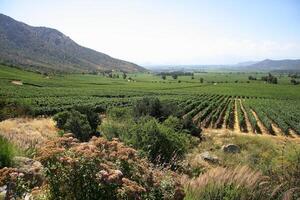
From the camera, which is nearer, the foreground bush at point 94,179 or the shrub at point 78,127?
the foreground bush at point 94,179

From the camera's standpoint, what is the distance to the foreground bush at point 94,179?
416 cm

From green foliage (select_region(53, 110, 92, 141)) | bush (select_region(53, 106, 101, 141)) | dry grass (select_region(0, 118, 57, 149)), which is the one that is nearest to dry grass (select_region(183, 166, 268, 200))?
dry grass (select_region(0, 118, 57, 149))

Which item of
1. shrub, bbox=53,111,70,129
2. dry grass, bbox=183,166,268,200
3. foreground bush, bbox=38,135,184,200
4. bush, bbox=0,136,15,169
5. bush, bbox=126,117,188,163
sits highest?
foreground bush, bbox=38,135,184,200

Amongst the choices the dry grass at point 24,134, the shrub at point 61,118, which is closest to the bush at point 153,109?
the shrub at point 61,118

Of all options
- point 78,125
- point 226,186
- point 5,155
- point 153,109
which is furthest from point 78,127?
→ point 226,186

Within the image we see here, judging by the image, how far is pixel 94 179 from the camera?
4246mm

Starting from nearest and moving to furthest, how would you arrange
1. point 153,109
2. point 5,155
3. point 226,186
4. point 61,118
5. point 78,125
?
point 226,186, point 5,155, point 78,125, point 61,118, point 153,109

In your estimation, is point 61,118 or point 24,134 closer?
point 24,134

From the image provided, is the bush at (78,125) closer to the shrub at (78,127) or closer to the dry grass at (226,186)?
the shrub at (78,127)

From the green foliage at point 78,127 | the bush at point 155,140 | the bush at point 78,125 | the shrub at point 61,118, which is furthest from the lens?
the shrub at point 61,118

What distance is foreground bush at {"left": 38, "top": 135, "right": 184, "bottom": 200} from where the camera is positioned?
416 centimetres

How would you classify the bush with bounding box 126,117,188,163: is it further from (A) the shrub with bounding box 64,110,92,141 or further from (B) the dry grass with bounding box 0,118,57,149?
(A) the shrub with bounding box 64,110,92,141

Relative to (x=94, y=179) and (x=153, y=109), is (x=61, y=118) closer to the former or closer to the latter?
(x=153, y=109)

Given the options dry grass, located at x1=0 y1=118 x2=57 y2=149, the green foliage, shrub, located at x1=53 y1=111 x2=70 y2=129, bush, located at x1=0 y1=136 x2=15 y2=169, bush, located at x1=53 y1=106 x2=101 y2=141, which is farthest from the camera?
shrub, located at x1=53 y1=111 x2=70 y2=129
